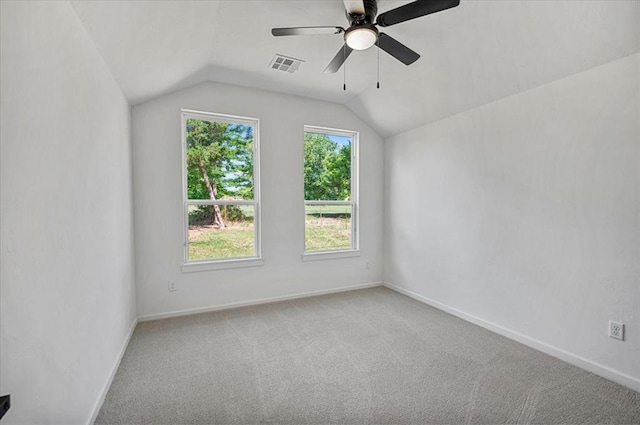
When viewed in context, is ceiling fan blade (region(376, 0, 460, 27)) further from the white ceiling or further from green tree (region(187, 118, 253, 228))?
green tree (region(187, 118, 253, 228))

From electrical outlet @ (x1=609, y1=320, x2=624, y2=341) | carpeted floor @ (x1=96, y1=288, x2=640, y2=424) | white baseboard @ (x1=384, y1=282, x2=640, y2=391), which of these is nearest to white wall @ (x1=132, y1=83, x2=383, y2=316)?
carpeted floor @ (x1=96, y1=288, x2=640, y2=424)

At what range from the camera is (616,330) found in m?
2.19

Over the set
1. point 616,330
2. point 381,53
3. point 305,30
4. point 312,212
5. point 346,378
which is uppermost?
point 381,53

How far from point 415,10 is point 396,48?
42 centimetres

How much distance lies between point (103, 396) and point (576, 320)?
11.8ft

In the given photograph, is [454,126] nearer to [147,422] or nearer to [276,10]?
[276,10]

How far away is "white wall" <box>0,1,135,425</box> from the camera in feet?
3.53

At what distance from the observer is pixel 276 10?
7.66ft

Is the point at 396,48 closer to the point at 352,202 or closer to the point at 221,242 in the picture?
the point at 352,202

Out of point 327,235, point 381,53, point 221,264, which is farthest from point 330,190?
point 381,53

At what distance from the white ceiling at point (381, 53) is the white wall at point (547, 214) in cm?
23

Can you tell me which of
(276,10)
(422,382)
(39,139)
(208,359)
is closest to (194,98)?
(276,10)

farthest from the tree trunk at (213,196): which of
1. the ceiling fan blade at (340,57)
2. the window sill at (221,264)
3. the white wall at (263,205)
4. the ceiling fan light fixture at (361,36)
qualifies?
the ceiling fan light fixture at (361,36)

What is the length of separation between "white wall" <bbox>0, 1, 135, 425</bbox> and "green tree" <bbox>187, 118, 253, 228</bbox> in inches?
52.6
